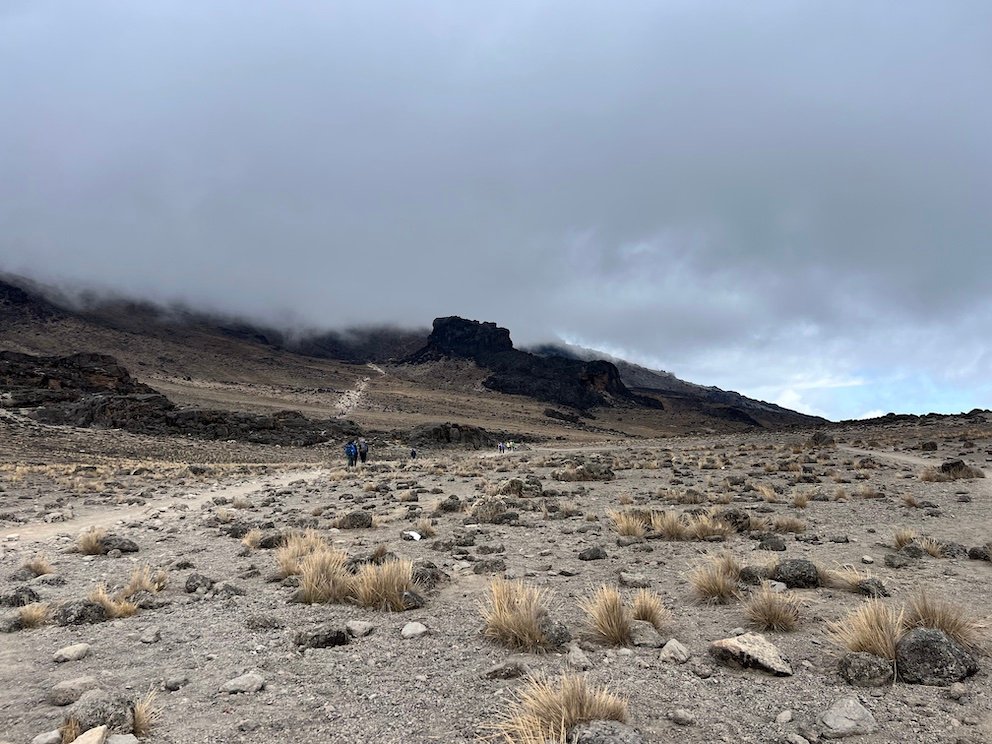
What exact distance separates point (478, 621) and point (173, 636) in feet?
8.99

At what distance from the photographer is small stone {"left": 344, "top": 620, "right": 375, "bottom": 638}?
4.81 m

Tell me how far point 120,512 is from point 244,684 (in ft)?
45.0

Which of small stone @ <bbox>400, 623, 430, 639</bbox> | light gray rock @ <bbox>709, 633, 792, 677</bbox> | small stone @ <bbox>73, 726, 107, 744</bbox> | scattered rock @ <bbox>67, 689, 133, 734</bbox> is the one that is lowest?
scattered rock @ <bbox>67, 689, 133, 734</bbox>

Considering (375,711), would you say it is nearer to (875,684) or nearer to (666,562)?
(875,684)

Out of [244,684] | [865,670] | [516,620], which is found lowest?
[244,684]

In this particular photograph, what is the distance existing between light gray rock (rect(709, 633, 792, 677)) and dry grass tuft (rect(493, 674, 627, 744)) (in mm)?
1179

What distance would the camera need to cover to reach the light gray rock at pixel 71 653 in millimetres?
4426

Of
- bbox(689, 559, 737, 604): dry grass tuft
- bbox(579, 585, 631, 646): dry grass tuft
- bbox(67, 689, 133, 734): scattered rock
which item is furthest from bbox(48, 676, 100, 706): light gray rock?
bbox(689, 559, 737, 604): dry grass tuft

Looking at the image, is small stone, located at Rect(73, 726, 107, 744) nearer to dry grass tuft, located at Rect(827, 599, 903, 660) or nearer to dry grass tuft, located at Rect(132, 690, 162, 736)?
dry grass tuft, located at Rect(132, 690, 162, 736)

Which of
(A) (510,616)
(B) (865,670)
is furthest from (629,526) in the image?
(B) (865,670)

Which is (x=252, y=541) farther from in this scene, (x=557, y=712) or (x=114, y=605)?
(x=557, y=712)

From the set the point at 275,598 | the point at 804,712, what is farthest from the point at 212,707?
the point at 804,712

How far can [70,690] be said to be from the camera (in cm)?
371

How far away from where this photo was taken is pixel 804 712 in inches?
124
